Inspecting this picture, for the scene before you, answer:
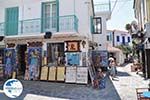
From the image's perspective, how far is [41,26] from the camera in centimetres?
1558

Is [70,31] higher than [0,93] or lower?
higher

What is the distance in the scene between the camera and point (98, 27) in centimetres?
2295

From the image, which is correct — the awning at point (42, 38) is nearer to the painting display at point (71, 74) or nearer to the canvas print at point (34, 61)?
the canvas print at point (34, 61)

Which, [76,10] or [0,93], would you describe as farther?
[76,10]

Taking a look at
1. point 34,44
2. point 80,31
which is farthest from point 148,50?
point 34,44

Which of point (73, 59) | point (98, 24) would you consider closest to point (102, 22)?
point (98, 24)

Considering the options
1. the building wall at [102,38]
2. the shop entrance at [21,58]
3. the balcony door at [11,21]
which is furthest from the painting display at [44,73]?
the building wall at [102,38]

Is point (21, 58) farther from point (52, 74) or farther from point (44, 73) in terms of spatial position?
point (52, 74)

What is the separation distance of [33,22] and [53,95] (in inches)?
Answer: 280

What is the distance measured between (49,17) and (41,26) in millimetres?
958

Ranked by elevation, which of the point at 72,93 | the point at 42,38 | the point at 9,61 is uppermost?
the point at 42,38

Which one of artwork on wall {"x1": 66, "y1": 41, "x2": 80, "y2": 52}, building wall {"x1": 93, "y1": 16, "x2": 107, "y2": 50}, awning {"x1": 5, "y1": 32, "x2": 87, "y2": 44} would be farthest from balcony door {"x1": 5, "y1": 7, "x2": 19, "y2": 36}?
building wall {"x1": 93, "y1": 16, "x2": 107, "y2": 50}

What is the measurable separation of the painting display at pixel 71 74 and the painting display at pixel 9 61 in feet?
15.5

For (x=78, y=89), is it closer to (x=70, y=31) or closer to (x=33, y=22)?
A: (x=70, y=31)
